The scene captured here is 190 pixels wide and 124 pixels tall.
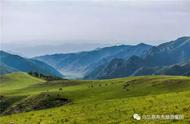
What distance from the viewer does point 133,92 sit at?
92000mm

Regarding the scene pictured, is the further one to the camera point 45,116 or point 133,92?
point 133,92

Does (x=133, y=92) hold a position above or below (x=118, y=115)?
above

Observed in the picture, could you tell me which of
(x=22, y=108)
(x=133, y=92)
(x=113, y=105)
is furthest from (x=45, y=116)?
(x=22, y=108)

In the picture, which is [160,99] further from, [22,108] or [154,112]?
[22,108]

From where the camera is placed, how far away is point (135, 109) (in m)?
52.7

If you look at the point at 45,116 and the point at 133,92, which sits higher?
the point at 133,92

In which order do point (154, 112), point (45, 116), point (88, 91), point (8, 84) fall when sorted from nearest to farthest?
point (154, 112)
point (45, 116)
point (88, 91)
point (8, 84)

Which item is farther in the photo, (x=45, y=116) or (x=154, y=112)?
(x=45, y=116)

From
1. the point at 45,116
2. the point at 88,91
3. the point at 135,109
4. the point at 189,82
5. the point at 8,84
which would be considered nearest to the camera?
the point at 135,109

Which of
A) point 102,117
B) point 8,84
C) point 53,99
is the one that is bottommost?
point 102,117

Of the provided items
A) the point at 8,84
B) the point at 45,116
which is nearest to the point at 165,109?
the point at 45,116

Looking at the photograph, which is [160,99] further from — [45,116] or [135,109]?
[45,116]

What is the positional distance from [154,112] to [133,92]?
144 ft

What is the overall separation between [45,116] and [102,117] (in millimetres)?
10498
